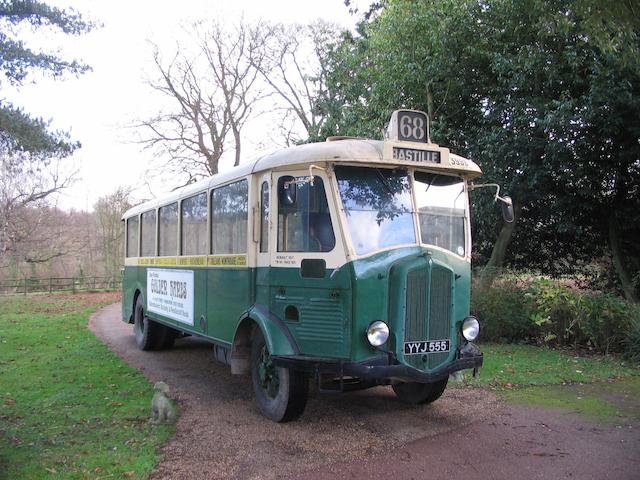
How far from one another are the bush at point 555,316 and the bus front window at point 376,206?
5980 millimetres

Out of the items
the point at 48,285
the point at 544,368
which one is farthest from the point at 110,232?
the point at 544,368

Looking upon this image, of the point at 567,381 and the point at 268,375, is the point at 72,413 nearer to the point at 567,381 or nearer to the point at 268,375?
the point at 268,375

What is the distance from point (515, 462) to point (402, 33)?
10631 millimetres

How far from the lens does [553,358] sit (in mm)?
9477

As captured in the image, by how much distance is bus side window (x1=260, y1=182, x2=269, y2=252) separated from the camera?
596 centimetres

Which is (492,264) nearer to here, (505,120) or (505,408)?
(505,120)

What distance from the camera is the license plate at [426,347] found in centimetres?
527

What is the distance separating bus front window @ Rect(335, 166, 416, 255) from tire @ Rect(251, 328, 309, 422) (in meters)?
1.54

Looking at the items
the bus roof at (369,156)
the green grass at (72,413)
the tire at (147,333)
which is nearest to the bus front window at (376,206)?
the bus roof at (369,156)

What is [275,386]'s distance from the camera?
597 cm

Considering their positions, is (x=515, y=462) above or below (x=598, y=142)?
below

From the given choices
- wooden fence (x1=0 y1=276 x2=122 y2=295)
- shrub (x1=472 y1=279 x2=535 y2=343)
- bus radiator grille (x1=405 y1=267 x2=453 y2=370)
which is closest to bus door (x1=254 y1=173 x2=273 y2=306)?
bus radiator grille (x1=405 y1=267 x2=453 y2=370)

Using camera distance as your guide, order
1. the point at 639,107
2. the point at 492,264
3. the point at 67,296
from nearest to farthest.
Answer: the point at 639,107, the point at 492,264, the point at 67,296

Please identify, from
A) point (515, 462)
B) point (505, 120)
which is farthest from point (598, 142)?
point (515, 462)
